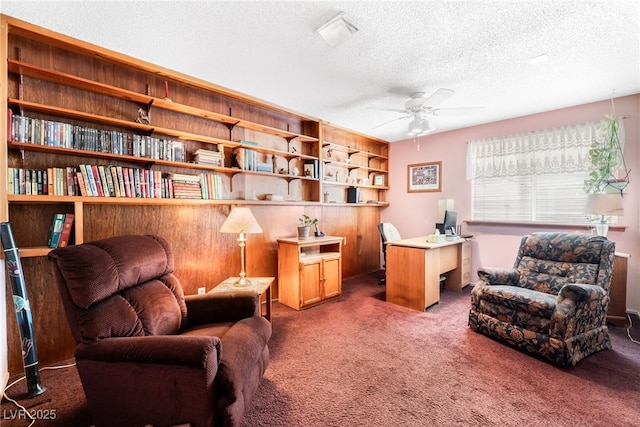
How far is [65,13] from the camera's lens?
179cm

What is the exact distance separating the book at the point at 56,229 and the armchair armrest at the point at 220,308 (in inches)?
44.6

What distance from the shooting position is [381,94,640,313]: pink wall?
3.02 meters

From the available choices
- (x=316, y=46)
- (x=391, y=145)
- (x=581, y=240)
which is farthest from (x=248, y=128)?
(x=581, y=240)

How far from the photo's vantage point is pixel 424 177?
4.80 metres

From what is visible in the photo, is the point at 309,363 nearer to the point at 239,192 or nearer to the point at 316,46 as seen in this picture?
the point at 239,192

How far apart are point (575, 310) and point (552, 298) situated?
186mm

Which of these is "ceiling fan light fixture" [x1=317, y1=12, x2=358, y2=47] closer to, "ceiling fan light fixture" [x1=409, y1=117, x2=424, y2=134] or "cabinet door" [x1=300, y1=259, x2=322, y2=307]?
"ceiling fan light fixture" [x1=409, y1=117, x2=424, y2=134]

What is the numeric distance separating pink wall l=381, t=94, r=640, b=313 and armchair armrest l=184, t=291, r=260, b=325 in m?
3.72

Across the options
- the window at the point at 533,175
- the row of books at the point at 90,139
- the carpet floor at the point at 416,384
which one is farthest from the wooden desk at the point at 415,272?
the row of books at the point at 90,139

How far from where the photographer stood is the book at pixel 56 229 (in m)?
2.02

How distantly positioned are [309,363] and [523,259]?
8.03 ft

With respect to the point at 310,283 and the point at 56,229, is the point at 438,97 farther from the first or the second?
the point at 56,229

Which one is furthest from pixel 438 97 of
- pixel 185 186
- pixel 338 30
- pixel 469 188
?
pixel 185 186

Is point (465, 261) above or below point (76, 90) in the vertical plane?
below
